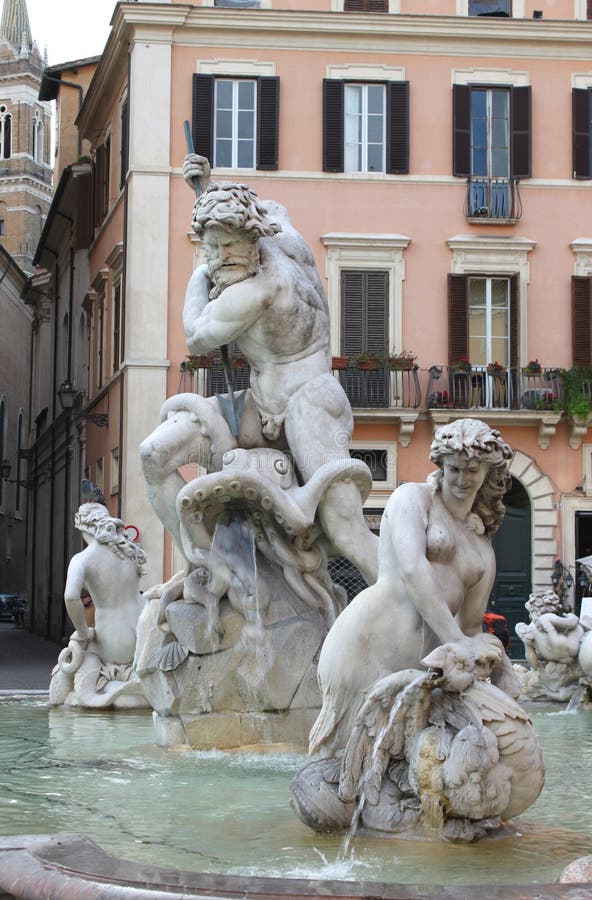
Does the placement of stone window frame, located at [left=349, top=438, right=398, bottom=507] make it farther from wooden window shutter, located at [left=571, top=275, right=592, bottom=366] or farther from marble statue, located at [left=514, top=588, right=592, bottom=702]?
marble statue, located at [left=514, top=588, right=592, bottom=702]

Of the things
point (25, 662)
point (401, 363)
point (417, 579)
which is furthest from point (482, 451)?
point (401, 363)

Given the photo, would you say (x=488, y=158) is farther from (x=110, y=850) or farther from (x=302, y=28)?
(x=110, y=850)

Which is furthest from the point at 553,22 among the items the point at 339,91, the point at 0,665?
the point at 0,665

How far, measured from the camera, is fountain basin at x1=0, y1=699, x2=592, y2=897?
299cm

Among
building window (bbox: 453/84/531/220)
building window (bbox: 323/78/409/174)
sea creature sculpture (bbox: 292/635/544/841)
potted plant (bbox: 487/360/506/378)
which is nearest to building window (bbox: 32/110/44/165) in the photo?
building window (bbox: 323/78/409/174)

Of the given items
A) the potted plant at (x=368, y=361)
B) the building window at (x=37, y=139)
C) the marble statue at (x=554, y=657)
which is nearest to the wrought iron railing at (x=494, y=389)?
the potted plant at (x=368, y=361)

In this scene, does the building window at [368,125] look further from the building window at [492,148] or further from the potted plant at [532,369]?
the potted plant at [532,369]

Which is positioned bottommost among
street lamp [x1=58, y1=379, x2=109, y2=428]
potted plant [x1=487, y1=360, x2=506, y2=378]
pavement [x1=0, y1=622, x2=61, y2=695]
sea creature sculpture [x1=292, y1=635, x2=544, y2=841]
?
pavement [x1=0, y1=622, x2=61, y2=695]

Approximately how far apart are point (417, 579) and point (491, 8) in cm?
2426

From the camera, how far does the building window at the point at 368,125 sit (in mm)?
26281

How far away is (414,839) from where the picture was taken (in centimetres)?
386

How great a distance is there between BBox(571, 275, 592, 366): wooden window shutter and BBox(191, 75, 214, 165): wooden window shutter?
675cm

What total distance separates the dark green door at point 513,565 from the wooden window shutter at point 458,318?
263 cm

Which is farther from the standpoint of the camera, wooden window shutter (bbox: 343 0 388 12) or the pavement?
wooden window shutter (bbox: 343 0 388 12)
